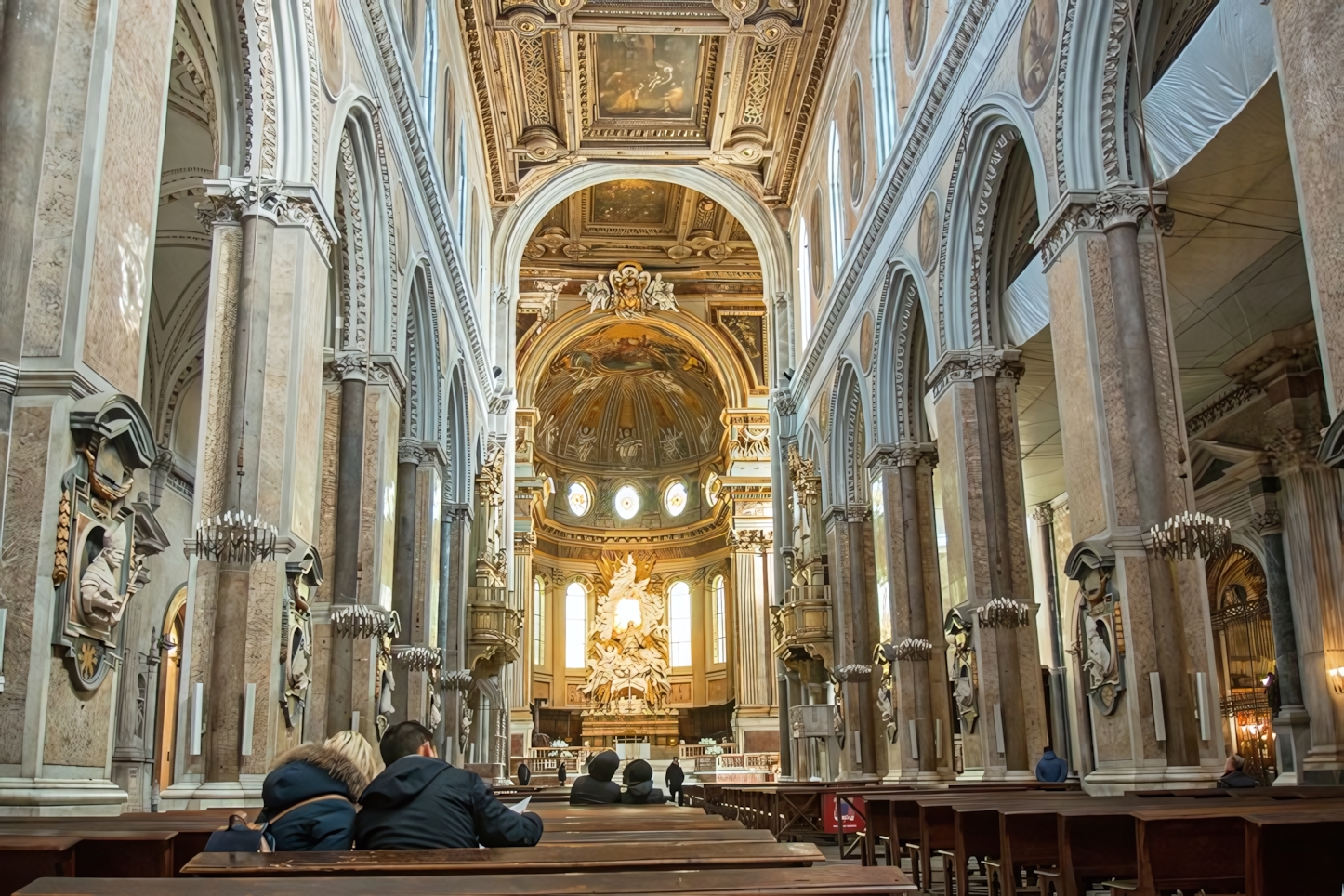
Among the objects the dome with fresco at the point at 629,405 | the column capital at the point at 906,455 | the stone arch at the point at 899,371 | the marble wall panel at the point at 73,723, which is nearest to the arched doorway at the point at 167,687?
the column capital at the point at 906,455

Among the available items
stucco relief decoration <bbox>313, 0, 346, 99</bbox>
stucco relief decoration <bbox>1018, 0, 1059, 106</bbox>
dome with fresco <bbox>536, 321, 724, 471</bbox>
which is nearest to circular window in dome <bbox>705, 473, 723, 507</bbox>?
dome with fresco <bbox>536, 321, 724, 471</bbox>

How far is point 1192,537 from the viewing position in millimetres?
9656

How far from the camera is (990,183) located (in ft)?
46.0

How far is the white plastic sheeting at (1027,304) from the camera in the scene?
1584cm

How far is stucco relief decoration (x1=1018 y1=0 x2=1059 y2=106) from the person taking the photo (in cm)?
1138

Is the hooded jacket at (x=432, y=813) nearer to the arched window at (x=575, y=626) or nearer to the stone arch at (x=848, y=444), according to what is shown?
the stone arch at (x=848, y=444)

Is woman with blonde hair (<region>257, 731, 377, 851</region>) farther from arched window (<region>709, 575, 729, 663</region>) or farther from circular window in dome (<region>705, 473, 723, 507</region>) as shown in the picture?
arched window (<region>709, 575, 729, 663</region>)

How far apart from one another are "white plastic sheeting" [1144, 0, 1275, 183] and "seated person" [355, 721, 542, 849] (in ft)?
29.4

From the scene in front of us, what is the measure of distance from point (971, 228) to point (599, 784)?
802 cm

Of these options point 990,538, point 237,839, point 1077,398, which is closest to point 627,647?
point 990,538

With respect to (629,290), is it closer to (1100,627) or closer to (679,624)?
(679,624)

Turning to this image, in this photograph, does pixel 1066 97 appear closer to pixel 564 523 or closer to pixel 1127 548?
pixel 1127 548

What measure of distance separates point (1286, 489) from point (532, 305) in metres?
19.8

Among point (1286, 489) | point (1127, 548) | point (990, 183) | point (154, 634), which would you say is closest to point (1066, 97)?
point (990, 183)
